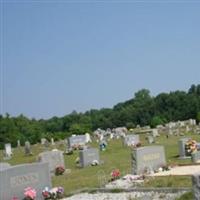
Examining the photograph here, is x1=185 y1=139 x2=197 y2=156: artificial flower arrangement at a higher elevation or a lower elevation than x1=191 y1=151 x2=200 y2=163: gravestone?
higher

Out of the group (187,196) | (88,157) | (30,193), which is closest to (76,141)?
(88,157)

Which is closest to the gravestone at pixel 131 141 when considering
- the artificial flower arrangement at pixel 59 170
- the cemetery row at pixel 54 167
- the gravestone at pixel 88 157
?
the cemetery row at pixel 54 167

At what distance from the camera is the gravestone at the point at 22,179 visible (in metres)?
13.2

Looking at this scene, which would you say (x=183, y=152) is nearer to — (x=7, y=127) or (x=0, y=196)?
(x=0, y=196)

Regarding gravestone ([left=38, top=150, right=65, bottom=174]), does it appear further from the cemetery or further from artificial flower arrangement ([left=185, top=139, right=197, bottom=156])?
artificial flower arrangement ([left=185, top=139, right=197, bottom=156])

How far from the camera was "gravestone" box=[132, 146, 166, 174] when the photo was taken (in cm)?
1745

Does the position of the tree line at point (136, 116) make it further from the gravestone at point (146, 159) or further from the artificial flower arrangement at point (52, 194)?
the artificial flower arrangement at point (52, 194)

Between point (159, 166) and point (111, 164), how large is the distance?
3.78m

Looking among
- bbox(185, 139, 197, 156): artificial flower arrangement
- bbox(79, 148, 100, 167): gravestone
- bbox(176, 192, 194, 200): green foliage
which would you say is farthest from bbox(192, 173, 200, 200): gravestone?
bbox(79, 148, 100, 167): gravestone

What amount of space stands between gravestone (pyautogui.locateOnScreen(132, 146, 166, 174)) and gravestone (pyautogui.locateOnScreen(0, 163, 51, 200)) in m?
4.00

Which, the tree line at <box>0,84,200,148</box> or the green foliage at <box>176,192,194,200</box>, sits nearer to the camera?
the green foliage at <box>176,192,194,200</box>

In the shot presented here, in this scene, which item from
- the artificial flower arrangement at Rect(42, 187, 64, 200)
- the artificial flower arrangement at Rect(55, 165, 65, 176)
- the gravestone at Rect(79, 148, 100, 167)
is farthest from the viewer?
the gravestone at Rect(79, 148, 100, 167)

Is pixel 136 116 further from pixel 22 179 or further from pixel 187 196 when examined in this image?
pixel 187 196

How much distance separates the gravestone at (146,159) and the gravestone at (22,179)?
157 inches
